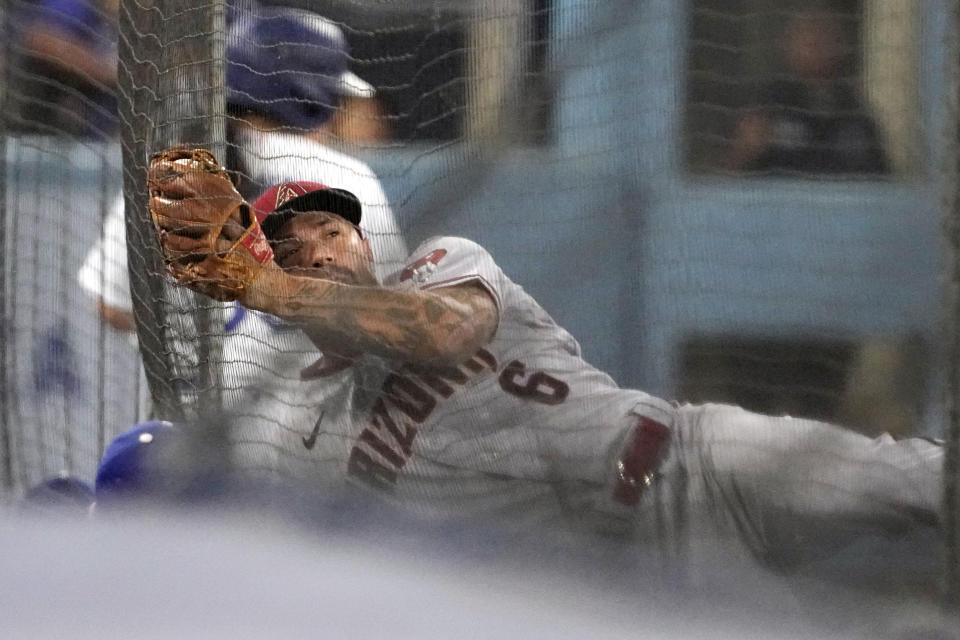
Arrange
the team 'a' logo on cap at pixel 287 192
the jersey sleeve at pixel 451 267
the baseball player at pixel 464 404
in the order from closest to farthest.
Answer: the baseball player at pixel 464 404
the jersey sleeve at pixel 451 267
the team 'a' logo on cap at pixel 287 192

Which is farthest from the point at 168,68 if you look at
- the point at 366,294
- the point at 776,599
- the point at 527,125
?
the point at 776,599

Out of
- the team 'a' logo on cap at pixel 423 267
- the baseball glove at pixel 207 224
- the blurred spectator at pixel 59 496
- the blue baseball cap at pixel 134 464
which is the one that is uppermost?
the baseball glove at pixel 207 224

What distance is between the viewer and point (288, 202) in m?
2.37

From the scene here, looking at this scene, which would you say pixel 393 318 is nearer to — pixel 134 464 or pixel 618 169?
pixel 618 169

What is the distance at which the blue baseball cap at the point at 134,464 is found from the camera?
2.36 m

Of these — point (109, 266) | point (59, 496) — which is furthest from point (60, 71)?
point (59, 496)

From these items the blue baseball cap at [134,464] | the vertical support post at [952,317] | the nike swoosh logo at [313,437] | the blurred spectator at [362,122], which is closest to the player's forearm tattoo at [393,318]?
the nike swoosh logo at [313,437]

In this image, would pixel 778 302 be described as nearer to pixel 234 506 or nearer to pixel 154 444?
pixel 234 506

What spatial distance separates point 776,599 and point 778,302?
0.41 meters

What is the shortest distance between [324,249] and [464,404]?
38cm

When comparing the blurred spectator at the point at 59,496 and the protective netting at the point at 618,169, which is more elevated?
the protective netting at the point at 618,169

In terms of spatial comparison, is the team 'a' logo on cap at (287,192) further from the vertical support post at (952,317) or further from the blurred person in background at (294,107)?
the vertical support post at (952,317)

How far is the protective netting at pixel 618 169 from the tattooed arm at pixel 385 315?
0.05 m

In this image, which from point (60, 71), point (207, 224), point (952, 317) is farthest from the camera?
point (60, 71)
